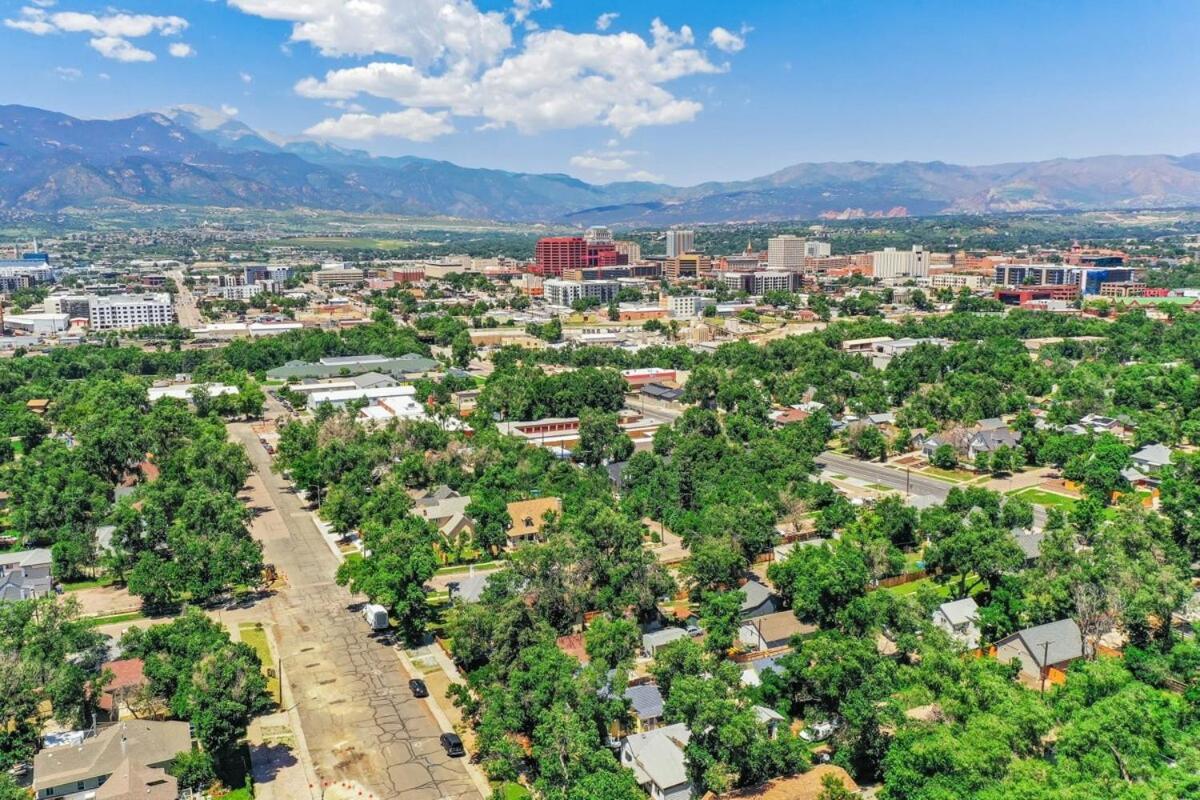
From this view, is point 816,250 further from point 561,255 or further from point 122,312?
point 122,312

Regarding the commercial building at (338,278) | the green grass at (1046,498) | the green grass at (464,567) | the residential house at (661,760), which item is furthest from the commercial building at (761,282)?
the residential house at (661,760)

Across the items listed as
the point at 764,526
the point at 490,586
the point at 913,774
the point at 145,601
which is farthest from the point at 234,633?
the point at 913,774

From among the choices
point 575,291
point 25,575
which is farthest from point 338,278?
point 25,575

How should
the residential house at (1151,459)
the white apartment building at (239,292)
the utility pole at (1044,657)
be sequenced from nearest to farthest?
1. the utility pole at (1044,657)
2. the residential house at (1151,459)
3. the white apartment building at (239,292)

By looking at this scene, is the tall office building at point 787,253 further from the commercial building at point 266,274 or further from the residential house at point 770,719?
the residential house at point 770,719

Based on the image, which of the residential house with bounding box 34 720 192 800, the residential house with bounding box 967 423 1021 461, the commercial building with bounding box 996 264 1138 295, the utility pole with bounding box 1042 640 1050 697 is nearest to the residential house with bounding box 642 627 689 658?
the utility pole with bounding box 1042 640 1050 697

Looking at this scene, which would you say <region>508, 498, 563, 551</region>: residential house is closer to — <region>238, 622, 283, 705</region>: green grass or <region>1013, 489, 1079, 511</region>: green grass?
<region>238, 622, 283, 705</region>: green grass
